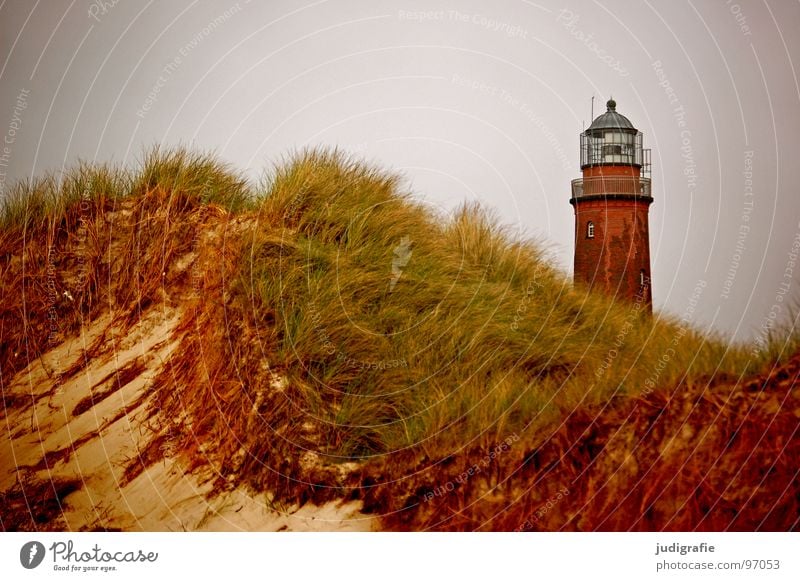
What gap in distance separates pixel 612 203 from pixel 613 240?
56 centimetres

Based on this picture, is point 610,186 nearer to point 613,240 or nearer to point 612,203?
point 612,203

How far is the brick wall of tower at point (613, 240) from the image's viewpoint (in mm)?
9508

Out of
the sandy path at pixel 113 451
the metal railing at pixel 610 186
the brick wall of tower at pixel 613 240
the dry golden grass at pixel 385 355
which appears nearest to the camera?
the dry golden grass at pixel 385 355

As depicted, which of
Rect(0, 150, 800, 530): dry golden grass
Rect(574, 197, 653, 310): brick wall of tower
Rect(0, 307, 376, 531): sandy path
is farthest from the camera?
Rect(574, 197, 653, 310): brick wall of tower

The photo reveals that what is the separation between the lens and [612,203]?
10.3 m

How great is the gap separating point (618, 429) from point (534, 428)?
0.47m

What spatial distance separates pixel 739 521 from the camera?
474cm

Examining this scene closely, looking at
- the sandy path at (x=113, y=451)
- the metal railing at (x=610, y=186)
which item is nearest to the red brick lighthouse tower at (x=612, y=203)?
the metal railing at (x=610, y=186)
